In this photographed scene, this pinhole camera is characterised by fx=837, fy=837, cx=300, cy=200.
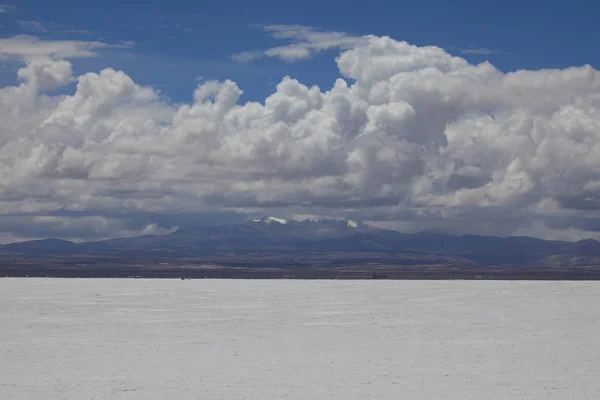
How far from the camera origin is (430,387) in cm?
2722

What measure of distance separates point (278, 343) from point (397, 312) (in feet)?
65.4

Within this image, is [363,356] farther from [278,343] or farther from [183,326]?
[183,326]

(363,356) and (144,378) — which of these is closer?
(144,378)

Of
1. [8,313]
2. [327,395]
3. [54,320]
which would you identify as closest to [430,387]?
[327,395]

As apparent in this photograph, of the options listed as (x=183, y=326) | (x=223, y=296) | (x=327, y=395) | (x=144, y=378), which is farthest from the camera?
(x=223, y=296)

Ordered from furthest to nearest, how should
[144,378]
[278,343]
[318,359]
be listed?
1. [278,343]
2. [318,359]
3. [144,378]

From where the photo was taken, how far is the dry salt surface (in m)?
26.9

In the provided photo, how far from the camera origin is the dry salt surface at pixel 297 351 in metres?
A: 26.9

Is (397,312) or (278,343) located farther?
(397,312)

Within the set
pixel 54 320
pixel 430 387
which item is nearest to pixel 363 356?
pixel 430 387

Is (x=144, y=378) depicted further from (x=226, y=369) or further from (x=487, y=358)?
(x=487, y=358)

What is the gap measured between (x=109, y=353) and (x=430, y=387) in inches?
583

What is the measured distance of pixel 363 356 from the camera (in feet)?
114

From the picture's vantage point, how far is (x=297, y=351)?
36.3 meters
